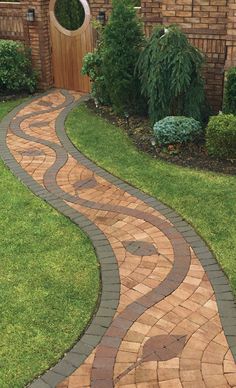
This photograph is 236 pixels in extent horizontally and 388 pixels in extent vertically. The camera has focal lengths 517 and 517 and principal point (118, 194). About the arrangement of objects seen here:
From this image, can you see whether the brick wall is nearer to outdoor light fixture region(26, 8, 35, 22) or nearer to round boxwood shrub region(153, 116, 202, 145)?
round boxwood shrub region(153, 116, 202, 145)

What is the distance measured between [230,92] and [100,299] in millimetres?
4598

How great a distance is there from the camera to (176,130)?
26.1 ft

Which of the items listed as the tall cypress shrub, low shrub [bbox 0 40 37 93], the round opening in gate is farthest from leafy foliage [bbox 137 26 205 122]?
low shrub [bbox 0 40 37 93]

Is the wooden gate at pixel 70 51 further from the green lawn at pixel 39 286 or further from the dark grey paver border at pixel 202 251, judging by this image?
the green lawn at pixel 39 286

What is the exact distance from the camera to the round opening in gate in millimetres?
11562

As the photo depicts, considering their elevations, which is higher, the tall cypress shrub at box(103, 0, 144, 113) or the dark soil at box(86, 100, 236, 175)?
the tall cypress shrub at box(103, 0, 144, 113)

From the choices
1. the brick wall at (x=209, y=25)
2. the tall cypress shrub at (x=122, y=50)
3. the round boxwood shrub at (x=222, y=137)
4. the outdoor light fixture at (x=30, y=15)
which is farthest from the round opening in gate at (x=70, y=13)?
the round boxwood shrub at (x=222, y=137)

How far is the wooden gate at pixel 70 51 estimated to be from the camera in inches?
454

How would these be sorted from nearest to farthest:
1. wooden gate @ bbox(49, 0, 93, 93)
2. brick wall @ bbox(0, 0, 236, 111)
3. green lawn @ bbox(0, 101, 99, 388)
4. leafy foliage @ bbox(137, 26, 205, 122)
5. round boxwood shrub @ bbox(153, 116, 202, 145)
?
1. green lawn @ bbox(0, 101, 99, 388)
2. round boxwood shrub @ bbox(153, 116, 202, 145)
3. leafy foliage @ bbox(137, 26, 205, 122)
4. brick wall @ bbox(0, 0, 236, 111)
5. wooden gate @ bbox(49, 0, 93, 93)

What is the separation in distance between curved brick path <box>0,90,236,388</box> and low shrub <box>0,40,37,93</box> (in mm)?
4495

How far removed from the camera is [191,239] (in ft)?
18.9

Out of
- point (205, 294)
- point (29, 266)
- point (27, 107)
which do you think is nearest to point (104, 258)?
point (29, 266)

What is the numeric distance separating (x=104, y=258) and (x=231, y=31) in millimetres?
4682

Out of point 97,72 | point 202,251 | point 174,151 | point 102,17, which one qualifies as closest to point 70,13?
point 102,17
